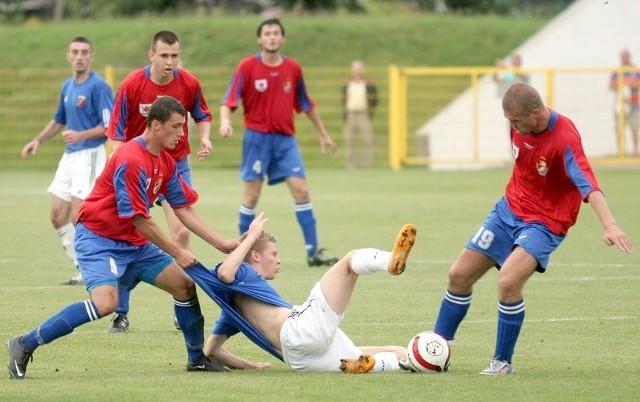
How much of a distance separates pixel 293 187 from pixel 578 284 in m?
3.75

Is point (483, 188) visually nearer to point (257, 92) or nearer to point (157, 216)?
point (157, 216)

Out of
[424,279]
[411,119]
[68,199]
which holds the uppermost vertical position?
[68,199]

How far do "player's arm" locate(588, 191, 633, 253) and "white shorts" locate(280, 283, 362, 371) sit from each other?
5.68 feet

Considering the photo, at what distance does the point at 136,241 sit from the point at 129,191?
45 cm

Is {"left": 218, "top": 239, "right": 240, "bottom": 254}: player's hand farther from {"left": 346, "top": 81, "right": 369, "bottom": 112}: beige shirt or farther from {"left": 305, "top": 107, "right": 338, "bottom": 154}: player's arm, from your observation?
{"left": 346, "top": 81, "right": 369, "bottom": 112}: beige shirt

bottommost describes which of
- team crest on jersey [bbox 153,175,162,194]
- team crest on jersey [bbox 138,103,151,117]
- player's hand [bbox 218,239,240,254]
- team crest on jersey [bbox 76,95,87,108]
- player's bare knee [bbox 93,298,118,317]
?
player's bare knee [bbox 93,298,118,317]

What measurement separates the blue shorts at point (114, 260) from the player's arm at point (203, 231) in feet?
0.86

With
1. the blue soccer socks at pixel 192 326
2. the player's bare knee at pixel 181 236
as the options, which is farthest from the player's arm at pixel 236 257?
the player's bare knee at pixel 181 236

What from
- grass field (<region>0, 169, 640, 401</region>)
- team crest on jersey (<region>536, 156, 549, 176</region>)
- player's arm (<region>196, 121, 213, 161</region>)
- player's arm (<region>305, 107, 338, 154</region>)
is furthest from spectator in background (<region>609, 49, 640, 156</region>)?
team crest on jersey (<region>536, 156, 549, 176</region>)

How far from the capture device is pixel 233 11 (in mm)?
49594

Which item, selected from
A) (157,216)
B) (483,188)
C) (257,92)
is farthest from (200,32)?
(257,92)

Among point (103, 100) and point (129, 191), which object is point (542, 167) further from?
point (103, 100)

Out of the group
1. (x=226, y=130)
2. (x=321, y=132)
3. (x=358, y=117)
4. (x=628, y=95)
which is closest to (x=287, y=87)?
(x=321, y=132)

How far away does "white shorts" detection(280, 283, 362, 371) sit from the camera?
809 centimetres
